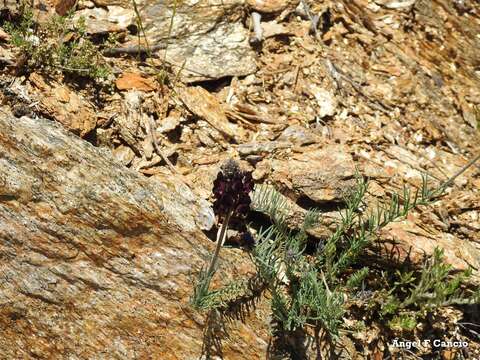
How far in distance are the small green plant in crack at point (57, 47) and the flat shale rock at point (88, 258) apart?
68cm

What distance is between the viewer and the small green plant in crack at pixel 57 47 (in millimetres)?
4328

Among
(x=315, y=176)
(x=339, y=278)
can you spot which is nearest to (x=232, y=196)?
(x=315, y=176)

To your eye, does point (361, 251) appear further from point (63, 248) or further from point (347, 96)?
point (63, 248)

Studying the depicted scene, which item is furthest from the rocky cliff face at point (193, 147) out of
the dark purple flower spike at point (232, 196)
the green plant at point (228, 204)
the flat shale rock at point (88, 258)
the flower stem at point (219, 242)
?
the dark purple flower spike at point (232, 196)

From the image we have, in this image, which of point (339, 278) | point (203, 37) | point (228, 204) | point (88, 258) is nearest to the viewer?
point (228, 204)

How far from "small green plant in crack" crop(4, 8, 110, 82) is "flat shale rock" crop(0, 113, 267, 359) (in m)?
0.68

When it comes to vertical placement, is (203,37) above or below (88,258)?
above

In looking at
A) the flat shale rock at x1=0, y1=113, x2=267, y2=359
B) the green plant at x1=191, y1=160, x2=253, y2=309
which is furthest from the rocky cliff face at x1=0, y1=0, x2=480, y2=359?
the green plant at x1=191, y1=160, x2=253, y2=309

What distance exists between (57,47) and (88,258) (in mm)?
1897

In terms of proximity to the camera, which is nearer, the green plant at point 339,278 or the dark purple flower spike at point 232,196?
the dark purple flower spike at point 232,196

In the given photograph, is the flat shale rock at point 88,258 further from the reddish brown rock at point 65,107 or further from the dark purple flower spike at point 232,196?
the dark purple flower spike at point 232,196

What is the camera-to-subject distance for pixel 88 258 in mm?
3555

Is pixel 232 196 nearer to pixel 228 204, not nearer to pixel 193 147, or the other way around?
pixel 228 204

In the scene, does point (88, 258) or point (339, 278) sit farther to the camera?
point (339, 278)
